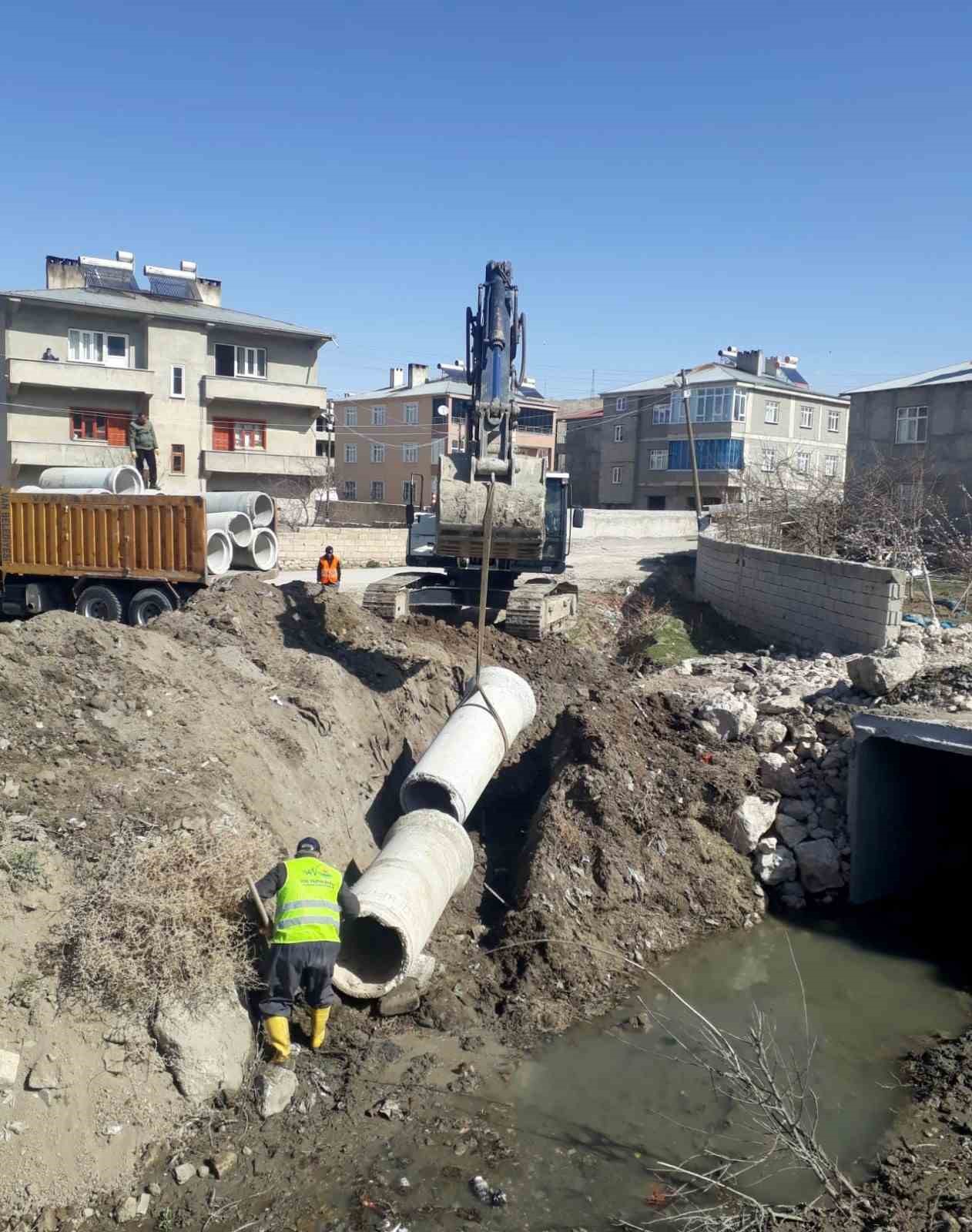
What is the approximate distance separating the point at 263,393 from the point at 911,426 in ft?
80.8

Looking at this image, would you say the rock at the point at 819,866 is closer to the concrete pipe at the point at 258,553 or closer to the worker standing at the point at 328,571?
the worker standing at the point at 328,571

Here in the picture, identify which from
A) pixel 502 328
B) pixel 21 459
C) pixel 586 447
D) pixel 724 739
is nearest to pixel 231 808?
pixel 724 739

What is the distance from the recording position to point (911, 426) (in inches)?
1433

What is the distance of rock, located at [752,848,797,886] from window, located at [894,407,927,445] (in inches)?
1175

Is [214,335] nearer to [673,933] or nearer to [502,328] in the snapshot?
[502,328]

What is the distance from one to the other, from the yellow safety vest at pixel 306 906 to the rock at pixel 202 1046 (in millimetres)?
590

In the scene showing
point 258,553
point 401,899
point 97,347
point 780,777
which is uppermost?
point 97,347

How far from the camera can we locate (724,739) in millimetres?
11227

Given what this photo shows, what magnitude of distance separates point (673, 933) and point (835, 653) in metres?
6.75

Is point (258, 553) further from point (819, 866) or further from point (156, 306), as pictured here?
point (156, 306)

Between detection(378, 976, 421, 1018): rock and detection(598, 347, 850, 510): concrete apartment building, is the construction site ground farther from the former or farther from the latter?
detection(598, 347, 850, 510): concrete apartment building

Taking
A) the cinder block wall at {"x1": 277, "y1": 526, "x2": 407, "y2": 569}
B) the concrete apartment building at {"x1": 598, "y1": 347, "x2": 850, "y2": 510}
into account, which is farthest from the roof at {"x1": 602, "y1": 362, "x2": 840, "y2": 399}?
the cinder block wall at {"x1": 277, "y1": 526, "x2": 407, "y2": 569}

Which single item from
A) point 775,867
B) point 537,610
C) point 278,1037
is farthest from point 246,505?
point 278,1037

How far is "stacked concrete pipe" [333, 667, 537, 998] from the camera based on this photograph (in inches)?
295
